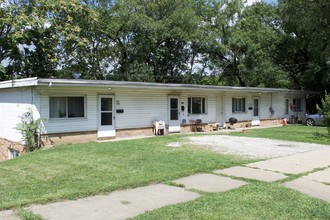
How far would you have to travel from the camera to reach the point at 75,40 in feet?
83.2

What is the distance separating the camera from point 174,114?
60.7 feet

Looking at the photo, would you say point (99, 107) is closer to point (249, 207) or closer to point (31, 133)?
point (31, 133)

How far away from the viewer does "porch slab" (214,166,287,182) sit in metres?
7.23

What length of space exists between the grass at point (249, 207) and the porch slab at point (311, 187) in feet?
1.10

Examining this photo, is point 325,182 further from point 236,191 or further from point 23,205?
point 23,205

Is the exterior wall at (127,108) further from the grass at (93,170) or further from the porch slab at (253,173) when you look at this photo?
the porch slab at (253,173)

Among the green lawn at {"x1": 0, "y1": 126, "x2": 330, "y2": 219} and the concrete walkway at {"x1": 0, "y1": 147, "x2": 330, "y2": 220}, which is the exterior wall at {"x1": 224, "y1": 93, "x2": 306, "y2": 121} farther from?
the concrete walkway at {"x1": 0, "y1": 147, "x2": 330, "y2": 220}

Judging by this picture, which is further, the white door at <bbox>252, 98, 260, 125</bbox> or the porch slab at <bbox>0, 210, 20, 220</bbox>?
the white door at <bbox>252, 98, 260, 125</bbox>

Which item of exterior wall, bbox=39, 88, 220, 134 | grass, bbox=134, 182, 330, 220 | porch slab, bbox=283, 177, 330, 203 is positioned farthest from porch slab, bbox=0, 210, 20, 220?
exterior wall, bbox=39, 88, 220, 134

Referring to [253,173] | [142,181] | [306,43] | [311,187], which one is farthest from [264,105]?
[142,181]

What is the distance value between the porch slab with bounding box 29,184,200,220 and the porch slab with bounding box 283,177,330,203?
7.01 feet

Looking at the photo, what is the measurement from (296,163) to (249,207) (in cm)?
455

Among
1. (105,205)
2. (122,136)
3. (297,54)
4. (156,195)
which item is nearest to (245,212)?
(156,195)

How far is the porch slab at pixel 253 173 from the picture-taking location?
23.7 feet
